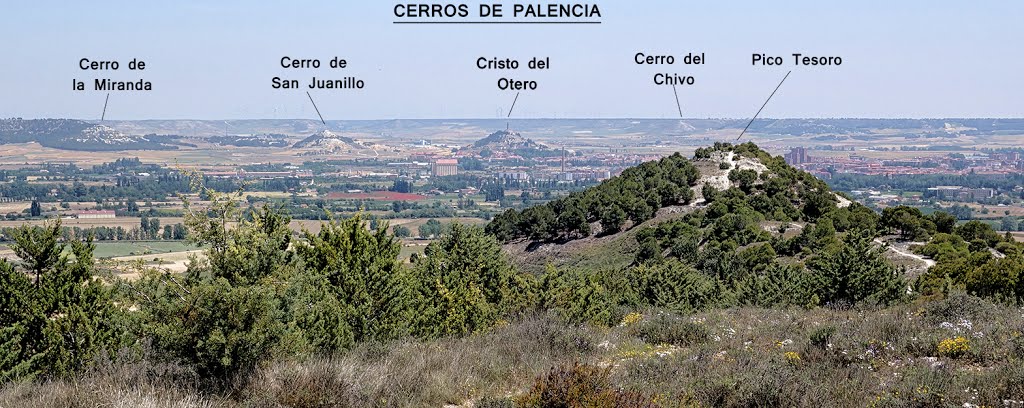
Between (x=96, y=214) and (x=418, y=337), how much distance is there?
435 ft

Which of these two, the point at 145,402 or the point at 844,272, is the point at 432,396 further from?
the point at 844,272

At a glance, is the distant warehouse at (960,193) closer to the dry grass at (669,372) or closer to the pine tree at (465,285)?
the pine tree at (465,285)

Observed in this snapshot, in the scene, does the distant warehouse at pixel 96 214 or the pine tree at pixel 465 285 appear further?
the distant warehouse at pixel 96 214

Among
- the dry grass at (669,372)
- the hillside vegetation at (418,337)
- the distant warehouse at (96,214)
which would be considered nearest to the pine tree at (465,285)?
the hillside vegetation at (418,337)

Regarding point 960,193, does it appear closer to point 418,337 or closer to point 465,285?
point 465,285

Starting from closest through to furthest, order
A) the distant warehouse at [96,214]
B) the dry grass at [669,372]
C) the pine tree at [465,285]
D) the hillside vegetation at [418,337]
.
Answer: the dry grass at [669,372] < the hillside vegetation at [418,337] < the pine tree at [465,285] < the distant warehouse at [96,214]

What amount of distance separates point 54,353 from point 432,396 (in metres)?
6.77

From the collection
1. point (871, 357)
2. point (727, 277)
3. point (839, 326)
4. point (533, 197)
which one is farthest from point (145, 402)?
point (533, 197)

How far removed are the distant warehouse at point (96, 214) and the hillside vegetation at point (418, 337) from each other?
121m

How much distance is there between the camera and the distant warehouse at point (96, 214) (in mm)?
126562

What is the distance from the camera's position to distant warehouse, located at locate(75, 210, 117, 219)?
126562 mm

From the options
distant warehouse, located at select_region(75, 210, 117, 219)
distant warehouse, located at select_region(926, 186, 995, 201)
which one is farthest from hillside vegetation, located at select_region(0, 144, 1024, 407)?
distant warehouse, located at select_region(926, 186, 995, 201)

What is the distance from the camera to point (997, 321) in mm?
10727

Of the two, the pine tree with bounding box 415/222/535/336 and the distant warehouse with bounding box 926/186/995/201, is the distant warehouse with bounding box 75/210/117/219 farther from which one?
the distant warehouse with bounding box 926/186/995/201
